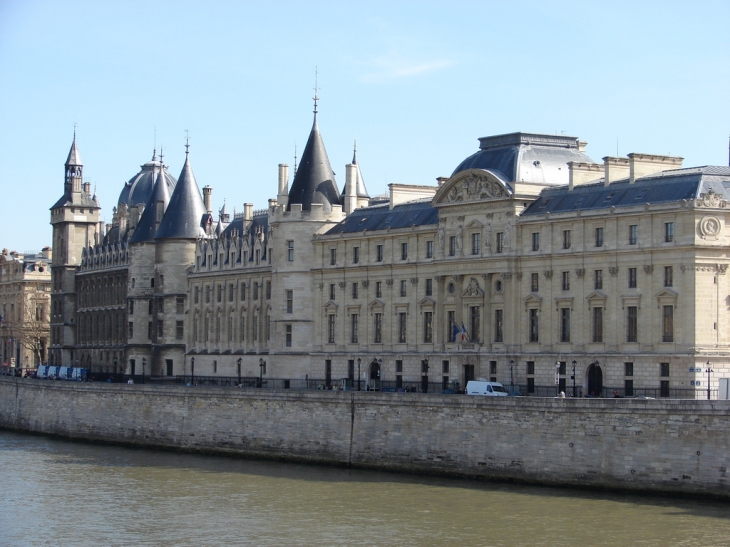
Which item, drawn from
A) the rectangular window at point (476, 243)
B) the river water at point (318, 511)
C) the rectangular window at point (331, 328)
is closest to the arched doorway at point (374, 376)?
the rectangular window at point (331, 328)

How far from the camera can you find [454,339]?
291 feet

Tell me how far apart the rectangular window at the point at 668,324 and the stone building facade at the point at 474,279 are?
0.06 m

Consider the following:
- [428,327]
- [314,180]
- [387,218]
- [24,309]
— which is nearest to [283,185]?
[314,180]

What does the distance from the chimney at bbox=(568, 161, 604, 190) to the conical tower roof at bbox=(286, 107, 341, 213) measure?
20.1 m

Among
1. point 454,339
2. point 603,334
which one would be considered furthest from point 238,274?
point 603,334

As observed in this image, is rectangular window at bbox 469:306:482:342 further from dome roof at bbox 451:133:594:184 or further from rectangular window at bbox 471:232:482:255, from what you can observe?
dome roof at bbox 451:133:594:184

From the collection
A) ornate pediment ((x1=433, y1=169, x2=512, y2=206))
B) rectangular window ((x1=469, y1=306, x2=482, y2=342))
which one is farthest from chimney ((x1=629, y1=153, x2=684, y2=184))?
rectangular window ((x1=469, y1=306, x2=482, y2=342))

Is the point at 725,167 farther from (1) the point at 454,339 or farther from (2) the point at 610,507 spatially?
(2) the point at 610,507

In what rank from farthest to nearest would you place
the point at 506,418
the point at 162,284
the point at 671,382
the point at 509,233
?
the point at 162,284 → the point at 509,233 → the point at 671,382 → the point at 506,418

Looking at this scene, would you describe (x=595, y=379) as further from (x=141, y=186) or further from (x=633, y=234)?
(x=141, y=186)

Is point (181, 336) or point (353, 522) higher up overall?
point (181, 336)

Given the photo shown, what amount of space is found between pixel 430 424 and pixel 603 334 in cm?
1247

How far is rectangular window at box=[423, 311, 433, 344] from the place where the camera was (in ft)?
297

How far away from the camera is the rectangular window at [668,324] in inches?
2987
